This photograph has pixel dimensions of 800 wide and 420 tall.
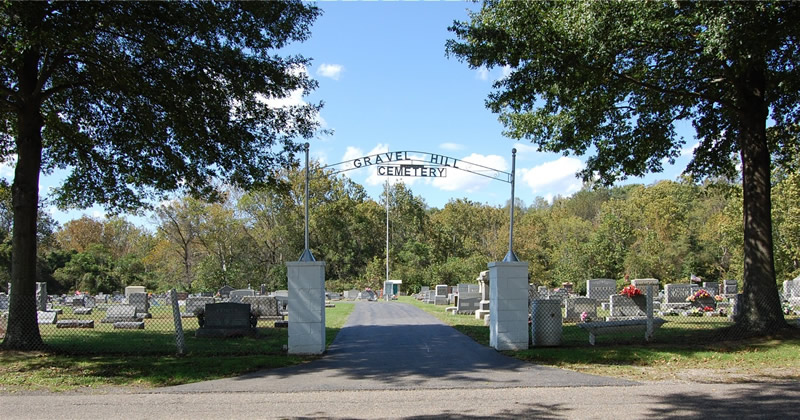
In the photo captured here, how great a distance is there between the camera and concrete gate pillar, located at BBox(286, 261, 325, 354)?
11.1m

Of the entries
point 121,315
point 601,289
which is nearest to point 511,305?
point 121,315

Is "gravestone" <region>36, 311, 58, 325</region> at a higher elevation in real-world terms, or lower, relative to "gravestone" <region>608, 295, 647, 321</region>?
lower

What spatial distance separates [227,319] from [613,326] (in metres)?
9.22

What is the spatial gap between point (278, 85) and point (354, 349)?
6.17m

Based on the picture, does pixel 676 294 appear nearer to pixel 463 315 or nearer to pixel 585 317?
pixel 585 317

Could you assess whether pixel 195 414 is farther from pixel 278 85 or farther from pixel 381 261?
pixel 381 261

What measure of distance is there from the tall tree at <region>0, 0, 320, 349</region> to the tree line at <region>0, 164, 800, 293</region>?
69.4ft

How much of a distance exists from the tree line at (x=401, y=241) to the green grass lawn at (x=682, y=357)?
24.3 meters

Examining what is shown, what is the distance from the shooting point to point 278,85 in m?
13.3

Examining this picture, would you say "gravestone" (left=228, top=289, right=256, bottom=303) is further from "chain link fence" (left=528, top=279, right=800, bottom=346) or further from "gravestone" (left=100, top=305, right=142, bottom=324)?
"chain link fence" (left=528, top=279, right=800, bottom=346)

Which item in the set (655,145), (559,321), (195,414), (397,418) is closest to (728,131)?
(655,145)

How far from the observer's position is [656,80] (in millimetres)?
13820

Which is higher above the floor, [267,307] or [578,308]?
[578,308]

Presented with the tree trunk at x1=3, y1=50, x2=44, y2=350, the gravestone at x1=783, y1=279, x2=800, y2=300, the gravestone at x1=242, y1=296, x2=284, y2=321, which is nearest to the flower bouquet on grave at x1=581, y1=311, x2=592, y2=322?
the gravestone at x1=242, y1=296, x2=284, y2=321
